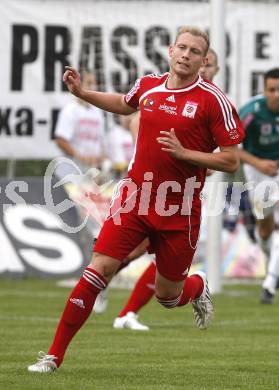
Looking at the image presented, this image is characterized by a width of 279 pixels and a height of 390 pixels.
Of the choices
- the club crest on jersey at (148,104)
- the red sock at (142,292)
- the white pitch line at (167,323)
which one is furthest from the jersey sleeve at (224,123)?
the white pitch line at (167,323)

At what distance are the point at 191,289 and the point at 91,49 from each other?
8593 millimetres

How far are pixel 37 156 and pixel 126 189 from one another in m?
8.73

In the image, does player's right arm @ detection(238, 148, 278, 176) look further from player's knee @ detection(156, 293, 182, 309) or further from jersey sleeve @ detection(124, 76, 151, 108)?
jersey sleeve @ detection(124, 76, 151, 108)

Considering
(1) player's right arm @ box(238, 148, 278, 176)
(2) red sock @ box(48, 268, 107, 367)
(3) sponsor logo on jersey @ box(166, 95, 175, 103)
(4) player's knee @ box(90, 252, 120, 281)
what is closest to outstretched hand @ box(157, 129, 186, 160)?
(3) sponsor logo on jersey @ box(166, 95, 175, 103)

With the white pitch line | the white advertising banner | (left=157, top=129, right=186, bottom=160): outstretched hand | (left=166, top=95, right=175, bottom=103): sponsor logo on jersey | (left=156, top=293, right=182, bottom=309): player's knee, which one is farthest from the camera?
the white advertising banner

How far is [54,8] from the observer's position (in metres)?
16.1

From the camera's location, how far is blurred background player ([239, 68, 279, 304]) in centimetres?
1240

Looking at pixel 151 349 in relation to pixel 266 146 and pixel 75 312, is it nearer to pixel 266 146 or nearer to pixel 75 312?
pixel 75 312

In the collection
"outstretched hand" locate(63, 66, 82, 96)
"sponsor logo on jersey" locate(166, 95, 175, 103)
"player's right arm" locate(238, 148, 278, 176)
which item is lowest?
"player's right arm" locate(238, 148, 278, 176)

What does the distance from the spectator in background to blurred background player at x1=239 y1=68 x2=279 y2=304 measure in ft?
9.57

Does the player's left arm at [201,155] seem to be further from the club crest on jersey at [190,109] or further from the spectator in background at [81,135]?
the spectator in background at [81,135]

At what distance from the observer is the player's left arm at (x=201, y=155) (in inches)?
271

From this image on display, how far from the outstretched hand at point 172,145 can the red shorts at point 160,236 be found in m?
0.48

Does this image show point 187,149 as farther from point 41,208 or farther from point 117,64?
point 117,64
